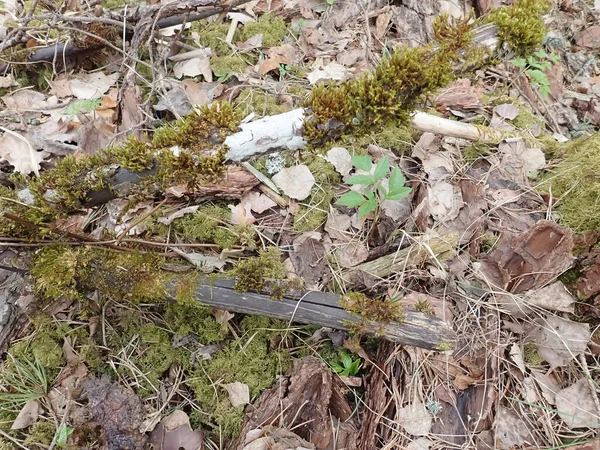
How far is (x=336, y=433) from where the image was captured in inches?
94.5

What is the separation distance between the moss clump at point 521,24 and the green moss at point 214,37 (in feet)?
7.95

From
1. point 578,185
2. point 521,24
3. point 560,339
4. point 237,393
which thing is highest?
point 521,24

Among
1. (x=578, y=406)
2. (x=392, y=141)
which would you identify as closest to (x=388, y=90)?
(x=392, y=141)

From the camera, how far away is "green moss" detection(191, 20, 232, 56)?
3861 mm

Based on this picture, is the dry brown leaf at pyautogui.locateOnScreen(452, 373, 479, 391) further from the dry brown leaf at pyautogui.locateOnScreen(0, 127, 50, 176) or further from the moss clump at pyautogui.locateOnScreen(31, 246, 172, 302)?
the dry brown leaf at pyautogui.locateOnScreen(0, 127, 50, 176)

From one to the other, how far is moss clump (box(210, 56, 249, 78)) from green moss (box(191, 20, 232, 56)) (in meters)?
0.16

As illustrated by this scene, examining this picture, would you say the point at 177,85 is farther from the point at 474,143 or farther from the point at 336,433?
the point at 336,433

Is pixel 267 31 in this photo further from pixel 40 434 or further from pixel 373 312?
pixel 40 434

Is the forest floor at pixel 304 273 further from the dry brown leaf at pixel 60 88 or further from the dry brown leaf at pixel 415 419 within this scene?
the dry brown leaf at pixel 60 88

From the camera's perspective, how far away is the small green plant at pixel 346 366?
8.37 ft

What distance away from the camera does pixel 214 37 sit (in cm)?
390

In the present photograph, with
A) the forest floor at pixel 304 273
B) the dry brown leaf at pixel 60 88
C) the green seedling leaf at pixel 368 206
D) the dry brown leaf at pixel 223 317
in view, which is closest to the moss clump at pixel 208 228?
the forest floor at pixel 304 273

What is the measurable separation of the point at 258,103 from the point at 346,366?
2175 millimetres

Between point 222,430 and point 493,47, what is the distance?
108 inches
